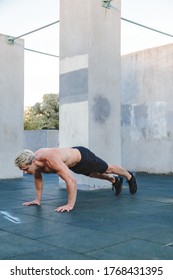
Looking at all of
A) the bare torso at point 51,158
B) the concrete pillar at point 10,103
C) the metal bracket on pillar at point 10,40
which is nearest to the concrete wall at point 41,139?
the concrete pillar at point 10,103

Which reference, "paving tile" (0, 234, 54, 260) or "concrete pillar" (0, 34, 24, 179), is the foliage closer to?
"concrete pillar" (0, 34, 24, 179)

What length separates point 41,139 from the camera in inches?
539

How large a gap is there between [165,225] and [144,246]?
839mm

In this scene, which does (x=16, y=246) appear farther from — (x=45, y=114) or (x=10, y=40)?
(x=45, y=114)

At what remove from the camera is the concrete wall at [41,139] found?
44.0ft

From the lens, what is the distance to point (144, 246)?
2.76 metres

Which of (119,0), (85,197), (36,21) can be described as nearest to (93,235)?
(85,197)

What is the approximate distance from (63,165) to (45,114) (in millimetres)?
27340

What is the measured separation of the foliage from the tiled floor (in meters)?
24.8

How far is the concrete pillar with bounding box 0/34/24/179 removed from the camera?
29.3ft

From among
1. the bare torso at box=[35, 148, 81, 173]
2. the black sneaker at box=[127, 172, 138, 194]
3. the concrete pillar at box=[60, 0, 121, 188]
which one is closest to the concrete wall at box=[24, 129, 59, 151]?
the concrete pillar at box=[60, 0, 121, 188]

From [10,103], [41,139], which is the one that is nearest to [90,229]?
[10,103]

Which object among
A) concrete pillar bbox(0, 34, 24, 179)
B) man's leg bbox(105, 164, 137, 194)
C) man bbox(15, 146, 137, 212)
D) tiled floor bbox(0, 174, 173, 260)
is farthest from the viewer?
concrete pillar bbox(0, 34, 24, 179)
